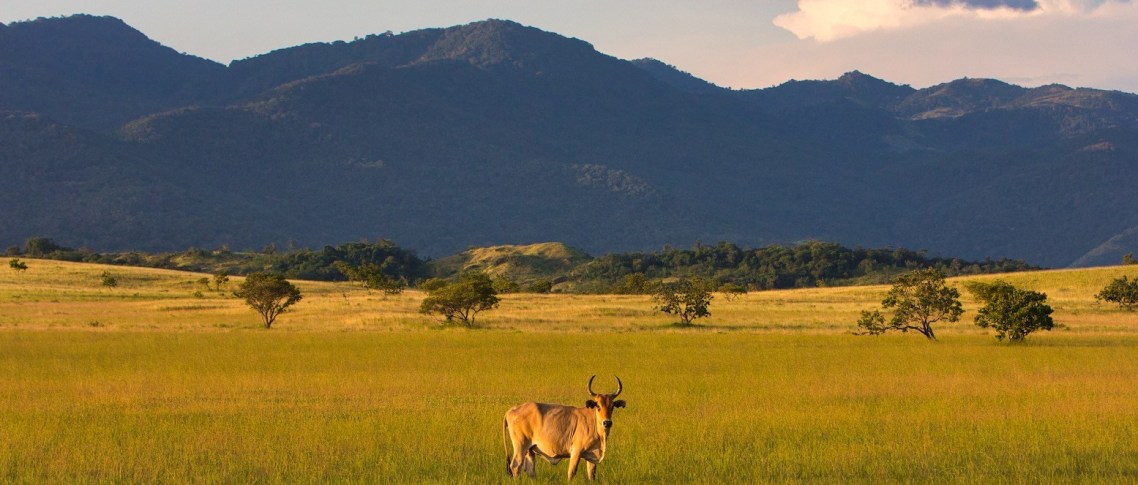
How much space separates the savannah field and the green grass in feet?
0.26

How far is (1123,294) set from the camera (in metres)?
68.2

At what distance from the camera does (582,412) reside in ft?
50.5

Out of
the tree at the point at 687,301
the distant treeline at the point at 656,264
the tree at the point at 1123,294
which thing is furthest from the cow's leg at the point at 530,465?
the distant treeline at the point at 656,264

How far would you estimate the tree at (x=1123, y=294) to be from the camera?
67375 mm

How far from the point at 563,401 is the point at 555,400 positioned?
28 cm

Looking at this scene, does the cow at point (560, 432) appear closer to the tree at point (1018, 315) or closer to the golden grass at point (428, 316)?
the tree at point (1018, 315)

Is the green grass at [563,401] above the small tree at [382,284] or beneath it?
beneath

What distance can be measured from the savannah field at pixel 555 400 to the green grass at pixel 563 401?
0.26ft

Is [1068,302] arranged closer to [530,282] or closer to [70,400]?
[70,400]

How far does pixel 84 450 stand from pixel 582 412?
28.5 ft

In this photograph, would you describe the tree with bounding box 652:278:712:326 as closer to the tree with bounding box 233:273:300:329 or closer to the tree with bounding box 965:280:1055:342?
the tree with bounding box 965:280:1055:342

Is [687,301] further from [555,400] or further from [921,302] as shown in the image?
[555,400]

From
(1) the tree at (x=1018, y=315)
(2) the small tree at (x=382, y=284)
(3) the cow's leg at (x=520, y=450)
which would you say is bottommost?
(3) the cow's leg at (x=520, y=450)

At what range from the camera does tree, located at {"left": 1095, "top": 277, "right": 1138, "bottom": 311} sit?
221ft
